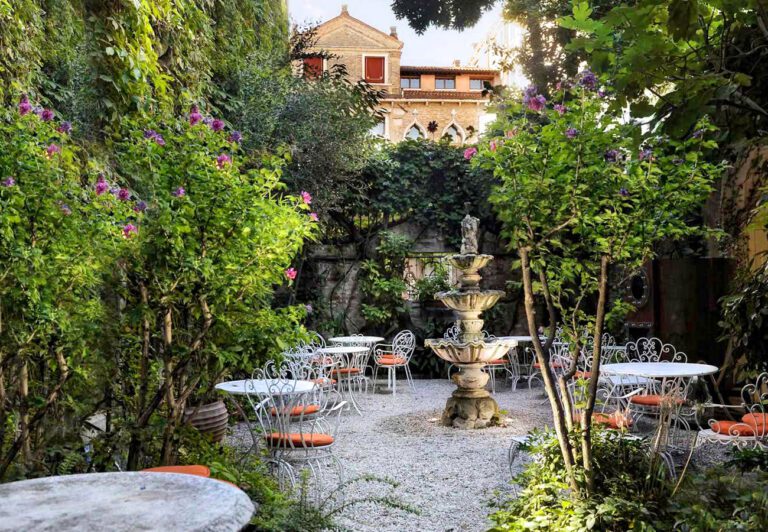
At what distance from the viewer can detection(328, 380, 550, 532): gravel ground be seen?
405 cm

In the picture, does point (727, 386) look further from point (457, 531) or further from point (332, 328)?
point (332, 328)

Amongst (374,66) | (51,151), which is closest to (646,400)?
(51,151)

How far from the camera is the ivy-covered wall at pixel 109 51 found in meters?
4.07

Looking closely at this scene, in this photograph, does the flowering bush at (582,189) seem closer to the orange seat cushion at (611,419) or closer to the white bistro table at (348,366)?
the orange seat cushion at (611,419)

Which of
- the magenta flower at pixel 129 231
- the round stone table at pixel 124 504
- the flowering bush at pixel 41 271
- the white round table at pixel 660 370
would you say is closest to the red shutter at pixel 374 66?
the white round table at pixel 660 370

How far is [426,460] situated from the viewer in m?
5.42

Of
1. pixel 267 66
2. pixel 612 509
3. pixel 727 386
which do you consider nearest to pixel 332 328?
pixel 267 66

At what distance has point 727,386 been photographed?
6969mm

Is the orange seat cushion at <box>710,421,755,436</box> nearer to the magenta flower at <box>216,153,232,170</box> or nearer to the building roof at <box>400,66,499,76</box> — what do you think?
the magenta flower at <box>216,153,232,170</box>

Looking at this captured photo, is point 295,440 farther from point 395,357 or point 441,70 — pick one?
point 441,70

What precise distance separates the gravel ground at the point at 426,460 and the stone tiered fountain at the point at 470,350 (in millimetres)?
199

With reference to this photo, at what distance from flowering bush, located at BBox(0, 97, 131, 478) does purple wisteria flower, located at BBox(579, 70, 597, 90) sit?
2596mm

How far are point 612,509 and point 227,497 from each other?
1.72 meters

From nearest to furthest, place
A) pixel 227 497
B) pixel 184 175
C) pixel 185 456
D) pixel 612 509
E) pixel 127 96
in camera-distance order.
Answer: pixel 227 497
pixel 612 509
pixel 184 175
pixel 185 456
pixel 127 96
